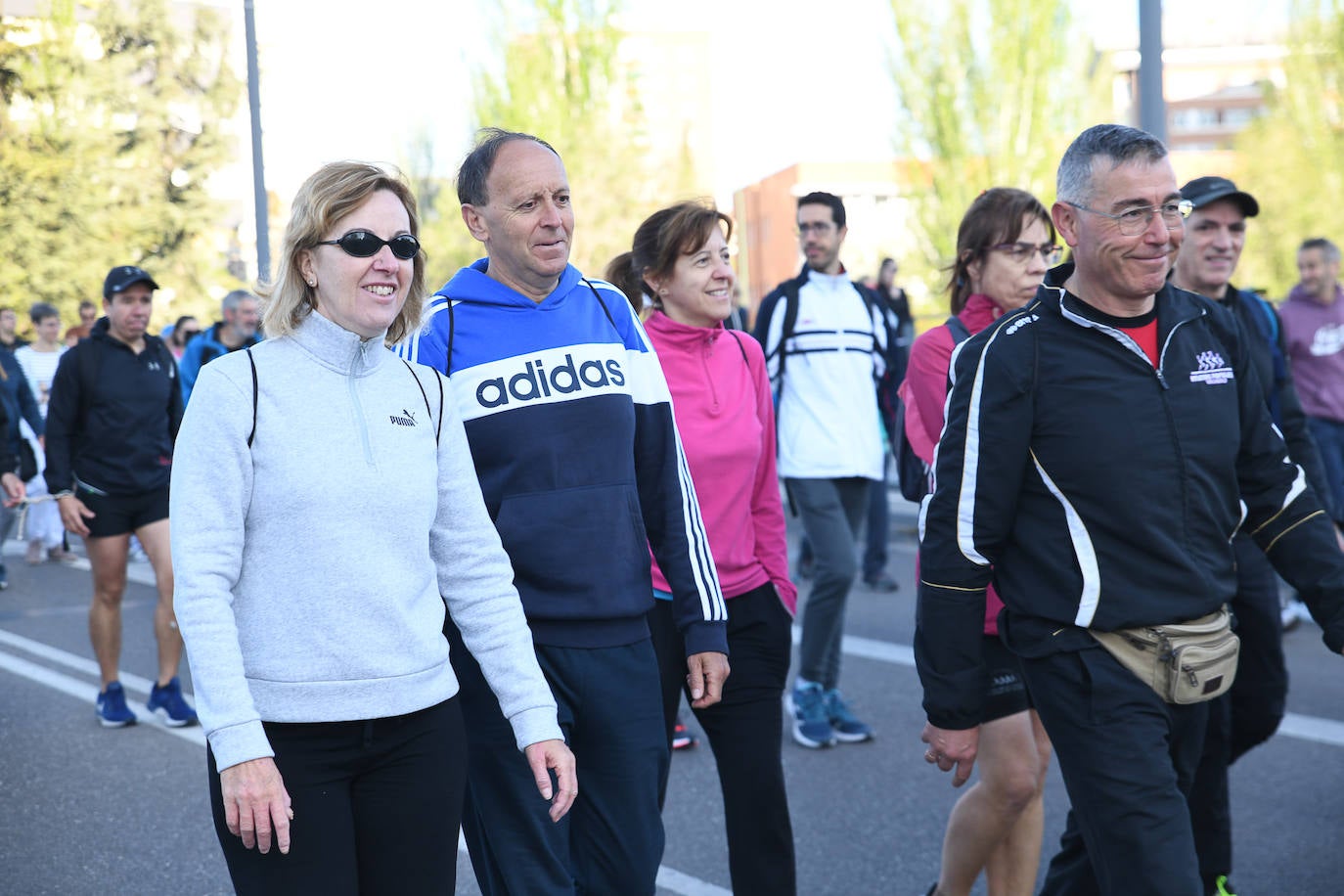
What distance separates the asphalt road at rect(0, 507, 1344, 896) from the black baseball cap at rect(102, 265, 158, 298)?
7.00 ft

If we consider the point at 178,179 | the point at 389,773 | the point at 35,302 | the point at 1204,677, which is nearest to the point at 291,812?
the point at 389,773

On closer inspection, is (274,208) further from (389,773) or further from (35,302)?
(389,773)

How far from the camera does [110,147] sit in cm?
1700

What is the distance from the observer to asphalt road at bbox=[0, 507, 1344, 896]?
4.81 metres

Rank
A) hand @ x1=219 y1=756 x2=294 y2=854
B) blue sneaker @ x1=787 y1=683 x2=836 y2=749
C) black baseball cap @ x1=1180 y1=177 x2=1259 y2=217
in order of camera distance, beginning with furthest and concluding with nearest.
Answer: blue sneaker @ x1=787 y1=683 x2=836 y2=749 → black baseball cap @ x1=1180 y1=177 x2=1259 y2=217 → hand @ x1=219 y1=756 x2=294 y2=854

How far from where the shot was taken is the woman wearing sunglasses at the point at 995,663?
151 inches

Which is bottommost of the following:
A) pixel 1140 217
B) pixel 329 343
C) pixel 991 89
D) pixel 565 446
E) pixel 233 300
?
pixel 565 446

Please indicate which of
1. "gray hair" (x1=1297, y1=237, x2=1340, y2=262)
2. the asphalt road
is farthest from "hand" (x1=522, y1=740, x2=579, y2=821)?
"gray hair" (x1=1297, y1=237, x2=1340, y2=262)

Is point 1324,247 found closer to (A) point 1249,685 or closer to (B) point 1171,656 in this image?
(A) point 1249,685

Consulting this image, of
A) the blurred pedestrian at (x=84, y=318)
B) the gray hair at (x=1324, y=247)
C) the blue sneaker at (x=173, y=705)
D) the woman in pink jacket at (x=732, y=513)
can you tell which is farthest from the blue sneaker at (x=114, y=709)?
the blurred pedestrian at (x=84, y=318)

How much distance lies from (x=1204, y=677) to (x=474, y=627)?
151 centimetres

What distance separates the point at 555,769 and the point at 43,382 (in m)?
12.1

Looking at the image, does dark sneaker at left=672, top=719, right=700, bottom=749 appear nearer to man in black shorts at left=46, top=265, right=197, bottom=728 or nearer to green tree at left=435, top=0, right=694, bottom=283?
man in black shorts at left=46, top=265, right=197, bottom=728

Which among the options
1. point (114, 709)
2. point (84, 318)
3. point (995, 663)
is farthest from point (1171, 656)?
point (84, 318)
